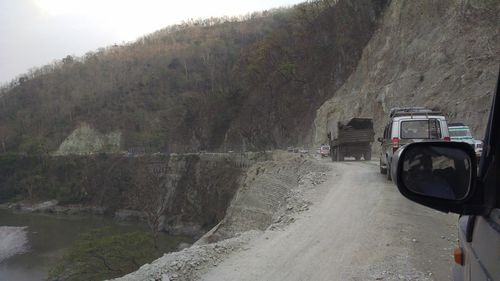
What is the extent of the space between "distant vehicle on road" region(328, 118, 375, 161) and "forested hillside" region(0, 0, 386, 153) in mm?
27396

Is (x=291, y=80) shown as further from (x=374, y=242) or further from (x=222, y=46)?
(x=222, y=46)

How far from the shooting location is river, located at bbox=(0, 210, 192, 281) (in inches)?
1724

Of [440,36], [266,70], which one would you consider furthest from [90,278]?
[266,70]

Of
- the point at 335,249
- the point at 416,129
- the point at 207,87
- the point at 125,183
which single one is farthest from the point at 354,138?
the point at 207,87

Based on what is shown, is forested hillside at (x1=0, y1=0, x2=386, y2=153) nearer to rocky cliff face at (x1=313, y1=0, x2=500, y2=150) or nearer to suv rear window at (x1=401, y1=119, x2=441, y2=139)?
rocky cliff face at (x1=313, y1=0, x2=500, y2=150)

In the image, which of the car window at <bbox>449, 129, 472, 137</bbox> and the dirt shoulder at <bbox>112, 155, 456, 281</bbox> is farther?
the car window at <bbox>449, 129, 472, 137</bbox>

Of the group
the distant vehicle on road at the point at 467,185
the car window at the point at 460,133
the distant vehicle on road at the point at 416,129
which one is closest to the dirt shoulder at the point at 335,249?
the distant vehicle on road at the point at 416,129

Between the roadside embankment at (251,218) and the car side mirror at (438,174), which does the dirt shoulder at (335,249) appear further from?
the car side mirror at (438,174)

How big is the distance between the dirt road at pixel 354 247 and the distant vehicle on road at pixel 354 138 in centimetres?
1555

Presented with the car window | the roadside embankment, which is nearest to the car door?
the roadside embankment

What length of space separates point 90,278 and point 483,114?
25.2 metres

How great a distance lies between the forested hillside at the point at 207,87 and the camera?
63.7 meters

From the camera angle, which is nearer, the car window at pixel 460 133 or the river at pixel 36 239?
the car window at pixel 460 133

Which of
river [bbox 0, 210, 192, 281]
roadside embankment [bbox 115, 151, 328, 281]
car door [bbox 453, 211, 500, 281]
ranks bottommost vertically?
river [bbox 0, 210, 192, 281]
